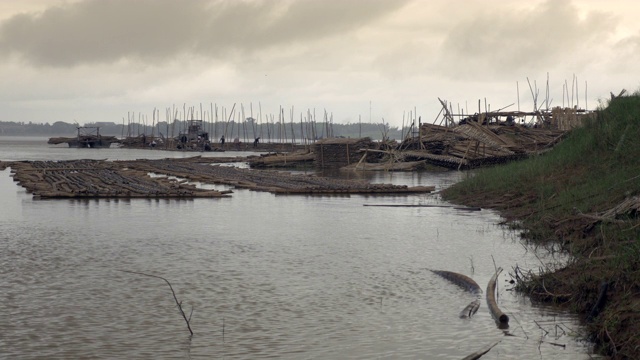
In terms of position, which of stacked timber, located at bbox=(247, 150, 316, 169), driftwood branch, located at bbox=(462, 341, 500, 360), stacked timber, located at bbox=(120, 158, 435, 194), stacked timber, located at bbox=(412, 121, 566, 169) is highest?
stacked timber, located at bbox=(412, 121, 566, 169)

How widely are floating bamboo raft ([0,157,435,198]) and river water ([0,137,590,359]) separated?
18.7 ft

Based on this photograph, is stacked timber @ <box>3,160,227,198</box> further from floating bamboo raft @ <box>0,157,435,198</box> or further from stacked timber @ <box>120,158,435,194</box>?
stacked timber @ <box>120,158,435,194</box>

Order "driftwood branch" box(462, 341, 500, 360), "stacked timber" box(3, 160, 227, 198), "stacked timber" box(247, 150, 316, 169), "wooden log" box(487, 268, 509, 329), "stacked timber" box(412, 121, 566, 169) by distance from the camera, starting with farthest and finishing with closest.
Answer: "stacked timber" box(247, 150, 316, 169) < "stacked timber" box(412, 121, 566, 169) < "stacked timber" box(3, 160, 227, 198) < "wooden log" box(487, 268, 509, 329) < "driftwood branch" box(462, 341, 500, 360)

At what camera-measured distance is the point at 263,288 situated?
14133 millimetres

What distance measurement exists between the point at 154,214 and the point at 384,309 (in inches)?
566

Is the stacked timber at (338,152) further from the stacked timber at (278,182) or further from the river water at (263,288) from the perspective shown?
the river water at (263,288)

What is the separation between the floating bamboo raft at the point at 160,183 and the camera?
31.4m

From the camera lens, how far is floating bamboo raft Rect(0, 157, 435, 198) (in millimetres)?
31406

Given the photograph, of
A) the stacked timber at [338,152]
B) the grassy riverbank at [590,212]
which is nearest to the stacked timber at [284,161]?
the stacked timber at [338,152]

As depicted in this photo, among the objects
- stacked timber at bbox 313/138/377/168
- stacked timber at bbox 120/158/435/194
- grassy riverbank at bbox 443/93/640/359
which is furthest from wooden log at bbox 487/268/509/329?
stacked timber at bbox 313/138/377/168

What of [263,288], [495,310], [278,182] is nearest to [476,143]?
[278,182]

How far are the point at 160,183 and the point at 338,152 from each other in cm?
1922

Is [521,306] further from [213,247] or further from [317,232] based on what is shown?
[317,232]

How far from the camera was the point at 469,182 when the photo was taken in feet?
98.3
